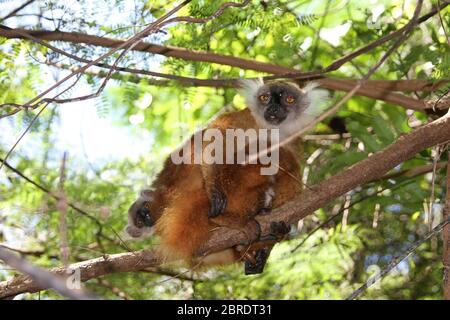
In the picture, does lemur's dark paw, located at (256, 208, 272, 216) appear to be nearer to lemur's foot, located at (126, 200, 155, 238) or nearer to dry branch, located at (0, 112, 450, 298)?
dry branch, located at (0, 112, 450, 298)

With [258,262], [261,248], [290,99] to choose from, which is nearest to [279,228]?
[261,248]

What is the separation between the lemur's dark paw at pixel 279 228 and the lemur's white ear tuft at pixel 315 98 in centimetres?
209

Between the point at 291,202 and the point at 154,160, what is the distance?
3926 millimetres

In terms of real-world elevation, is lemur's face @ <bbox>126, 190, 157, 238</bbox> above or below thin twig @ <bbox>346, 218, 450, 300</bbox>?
above

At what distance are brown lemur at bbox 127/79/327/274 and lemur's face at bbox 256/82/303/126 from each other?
0.03 metres

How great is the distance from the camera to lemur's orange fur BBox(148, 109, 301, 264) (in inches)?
204

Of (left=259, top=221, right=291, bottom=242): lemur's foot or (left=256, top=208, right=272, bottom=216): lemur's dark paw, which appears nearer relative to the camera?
(left=259, top=221, right=291, bottom=242): lemur's foot

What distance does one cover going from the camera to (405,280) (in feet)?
25.0

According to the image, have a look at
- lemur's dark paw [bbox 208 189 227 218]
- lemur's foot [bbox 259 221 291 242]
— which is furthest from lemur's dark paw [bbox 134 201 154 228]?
lemur's foot [bbox 259 221 291 242]

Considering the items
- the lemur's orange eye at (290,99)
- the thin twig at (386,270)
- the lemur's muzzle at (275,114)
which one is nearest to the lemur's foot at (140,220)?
the lemur's muzzle at (275,114)

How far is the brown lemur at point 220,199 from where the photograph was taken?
5.12 metres

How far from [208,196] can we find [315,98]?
85.4 inches
